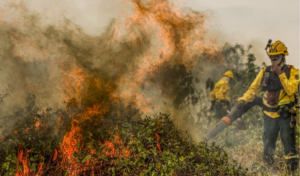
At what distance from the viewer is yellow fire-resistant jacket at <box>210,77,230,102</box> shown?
29.1 ft

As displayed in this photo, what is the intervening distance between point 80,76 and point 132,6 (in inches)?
112

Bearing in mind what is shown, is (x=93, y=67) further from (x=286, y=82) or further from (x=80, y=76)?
(x=286, y=82)

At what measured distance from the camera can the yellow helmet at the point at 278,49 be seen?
24.9 ft

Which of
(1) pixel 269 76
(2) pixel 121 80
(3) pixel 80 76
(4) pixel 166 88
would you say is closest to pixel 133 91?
(2) pixel 121 80

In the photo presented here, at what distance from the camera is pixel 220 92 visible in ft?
29.2

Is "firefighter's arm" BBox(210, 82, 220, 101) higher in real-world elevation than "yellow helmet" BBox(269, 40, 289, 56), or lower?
lower

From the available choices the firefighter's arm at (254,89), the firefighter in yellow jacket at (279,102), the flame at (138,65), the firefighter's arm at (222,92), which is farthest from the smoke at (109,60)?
the firefighter in yellow jacket at (279,102)

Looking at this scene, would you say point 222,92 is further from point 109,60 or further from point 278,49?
point 109,60

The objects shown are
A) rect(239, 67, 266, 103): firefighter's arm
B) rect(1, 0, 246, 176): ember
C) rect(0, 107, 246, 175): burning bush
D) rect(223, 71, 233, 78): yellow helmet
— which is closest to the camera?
rect(0, 107, 246, 175): burning bush

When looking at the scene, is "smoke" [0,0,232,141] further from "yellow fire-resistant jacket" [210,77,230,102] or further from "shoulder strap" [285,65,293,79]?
"shoulder strap" [285,65,293,79]

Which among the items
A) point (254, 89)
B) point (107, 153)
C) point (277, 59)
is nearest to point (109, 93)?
point (107, 153)

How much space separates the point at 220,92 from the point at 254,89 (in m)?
1.17

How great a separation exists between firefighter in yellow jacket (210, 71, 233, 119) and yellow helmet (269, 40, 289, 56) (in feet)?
6.03

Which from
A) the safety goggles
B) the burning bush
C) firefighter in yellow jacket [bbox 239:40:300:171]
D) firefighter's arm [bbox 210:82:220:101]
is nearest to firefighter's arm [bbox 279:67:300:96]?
firefighter in yellow jacket [bbox 239:40:300:171]
